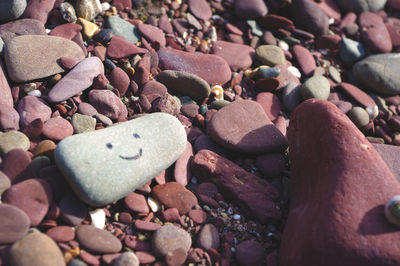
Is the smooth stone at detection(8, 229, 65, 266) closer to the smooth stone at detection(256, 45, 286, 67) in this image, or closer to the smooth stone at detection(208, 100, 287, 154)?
the smooth stone at detection(208, 100, 287, 154)

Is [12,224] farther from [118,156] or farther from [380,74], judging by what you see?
[380,74]

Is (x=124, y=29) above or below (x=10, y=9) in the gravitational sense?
below

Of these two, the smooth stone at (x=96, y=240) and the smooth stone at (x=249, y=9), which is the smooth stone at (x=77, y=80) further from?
the smooth stone at (x=249, y=9)

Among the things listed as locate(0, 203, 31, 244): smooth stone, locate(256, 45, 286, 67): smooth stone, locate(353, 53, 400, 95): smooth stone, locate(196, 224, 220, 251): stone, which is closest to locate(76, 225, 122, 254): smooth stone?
locate(0, 203, 31, 244): smooth stone

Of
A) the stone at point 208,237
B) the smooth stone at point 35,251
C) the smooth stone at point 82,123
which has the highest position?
the smooth stone at point 82,123

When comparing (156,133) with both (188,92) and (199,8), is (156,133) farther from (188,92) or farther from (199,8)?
(199,8)

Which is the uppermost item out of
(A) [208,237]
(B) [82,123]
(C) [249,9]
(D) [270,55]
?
(C) [249,9]

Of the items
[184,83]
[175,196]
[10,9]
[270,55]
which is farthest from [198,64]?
[10,9]

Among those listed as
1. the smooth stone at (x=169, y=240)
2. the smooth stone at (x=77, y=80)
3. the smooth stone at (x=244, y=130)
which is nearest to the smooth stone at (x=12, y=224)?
the smooth stone at (x=169, y=240)
